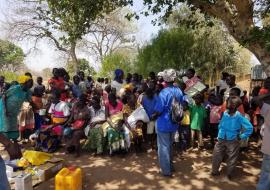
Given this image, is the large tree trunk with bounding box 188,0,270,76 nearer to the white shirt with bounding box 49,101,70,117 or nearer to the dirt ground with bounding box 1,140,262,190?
the dirt ground with bounding box 1,140,262,190

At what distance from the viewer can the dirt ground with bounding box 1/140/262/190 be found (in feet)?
17.7

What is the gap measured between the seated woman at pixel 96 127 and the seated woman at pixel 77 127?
14cm

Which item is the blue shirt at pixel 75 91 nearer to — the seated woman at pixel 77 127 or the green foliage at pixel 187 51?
the seated woman at pixel 77 127

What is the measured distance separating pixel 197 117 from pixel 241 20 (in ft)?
6.97

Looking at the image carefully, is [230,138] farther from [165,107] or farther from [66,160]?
[66,160]

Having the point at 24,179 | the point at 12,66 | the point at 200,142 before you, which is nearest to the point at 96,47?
the point at 12,66

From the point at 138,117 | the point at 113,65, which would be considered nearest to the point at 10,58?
the point at 113,65

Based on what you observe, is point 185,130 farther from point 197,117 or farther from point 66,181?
point 66,181


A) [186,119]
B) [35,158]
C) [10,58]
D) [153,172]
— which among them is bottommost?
[153,172]

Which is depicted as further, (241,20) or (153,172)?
(241,20)

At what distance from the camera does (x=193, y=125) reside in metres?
7.10

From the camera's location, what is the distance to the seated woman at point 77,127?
697cm

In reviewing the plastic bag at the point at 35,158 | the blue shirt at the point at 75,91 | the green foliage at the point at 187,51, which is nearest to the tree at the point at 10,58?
the green foliage at the point at 187,51

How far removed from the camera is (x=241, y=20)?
21.6 feet
